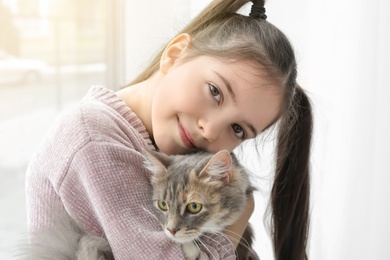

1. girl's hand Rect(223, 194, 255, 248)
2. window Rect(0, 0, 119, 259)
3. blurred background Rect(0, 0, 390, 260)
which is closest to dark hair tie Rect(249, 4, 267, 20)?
blurred background Rect(0, 0, 390, 260)

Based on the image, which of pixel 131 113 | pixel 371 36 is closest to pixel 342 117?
pixel 371 36

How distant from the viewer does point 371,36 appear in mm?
1547

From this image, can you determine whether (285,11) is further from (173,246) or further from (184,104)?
(173,246)

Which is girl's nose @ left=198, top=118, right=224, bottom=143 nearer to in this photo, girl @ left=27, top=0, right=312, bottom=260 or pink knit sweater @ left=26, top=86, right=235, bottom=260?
girl @ left=27, top=0, right=312, bottom=260

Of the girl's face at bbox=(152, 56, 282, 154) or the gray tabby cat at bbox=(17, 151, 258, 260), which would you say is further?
the girl's face at bbox=(152, 56, 282, 154)

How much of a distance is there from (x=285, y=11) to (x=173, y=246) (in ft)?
→ 3.75

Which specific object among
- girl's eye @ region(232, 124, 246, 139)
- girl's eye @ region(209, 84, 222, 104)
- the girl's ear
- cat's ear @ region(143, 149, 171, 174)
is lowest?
cat's ear @ region(143, 149, 171, 174)

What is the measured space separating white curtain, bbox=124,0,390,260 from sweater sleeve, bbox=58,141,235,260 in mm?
716

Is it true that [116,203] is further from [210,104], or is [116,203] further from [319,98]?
[319,98]

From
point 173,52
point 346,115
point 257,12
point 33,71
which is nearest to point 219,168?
point 173,52

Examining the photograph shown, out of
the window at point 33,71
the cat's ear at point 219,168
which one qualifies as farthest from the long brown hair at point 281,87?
the window at point 33,71

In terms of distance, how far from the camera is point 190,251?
1.04 meters

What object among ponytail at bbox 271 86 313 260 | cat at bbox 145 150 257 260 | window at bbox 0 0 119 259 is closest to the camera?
cat at bbox 145 150 257 260

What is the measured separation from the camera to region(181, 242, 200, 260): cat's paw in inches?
40.5
